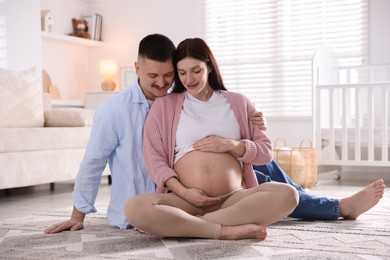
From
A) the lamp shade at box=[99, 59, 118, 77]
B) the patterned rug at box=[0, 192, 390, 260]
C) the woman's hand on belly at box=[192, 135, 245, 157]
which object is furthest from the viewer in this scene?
the lamp shade at box=[99, 59, 118, 77]

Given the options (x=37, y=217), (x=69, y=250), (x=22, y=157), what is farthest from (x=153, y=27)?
(x=69, y=250)

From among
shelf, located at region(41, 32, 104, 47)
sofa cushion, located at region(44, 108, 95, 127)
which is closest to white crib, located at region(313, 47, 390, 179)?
sofa cushion, located at region(44, 108, 95, 127)

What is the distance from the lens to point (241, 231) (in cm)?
156

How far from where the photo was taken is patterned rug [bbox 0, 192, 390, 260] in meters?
1.44

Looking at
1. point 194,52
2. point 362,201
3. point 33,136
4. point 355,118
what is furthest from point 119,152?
point 355,118

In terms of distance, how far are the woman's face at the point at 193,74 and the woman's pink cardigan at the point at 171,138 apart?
10cm

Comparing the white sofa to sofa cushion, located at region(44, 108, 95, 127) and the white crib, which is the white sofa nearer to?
sofa cushion, located at region(44, 108, 95, 127)

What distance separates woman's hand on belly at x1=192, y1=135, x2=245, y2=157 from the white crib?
6.32 feet

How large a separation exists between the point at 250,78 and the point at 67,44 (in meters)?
1.63

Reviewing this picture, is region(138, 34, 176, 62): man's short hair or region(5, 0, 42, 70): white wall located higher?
region(5, 0, 42, 70): white wall

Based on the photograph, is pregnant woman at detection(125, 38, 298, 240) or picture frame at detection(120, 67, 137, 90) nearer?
pregnant woman at detection(125, 38, 298, 240)

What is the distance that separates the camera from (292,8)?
14.3 ft

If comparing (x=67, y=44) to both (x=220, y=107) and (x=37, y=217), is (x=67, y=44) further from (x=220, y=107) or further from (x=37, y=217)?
(x=220, y=107)

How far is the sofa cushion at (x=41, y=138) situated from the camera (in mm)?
2771
